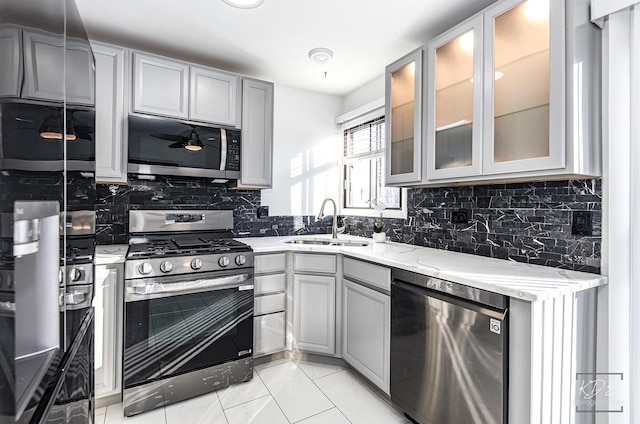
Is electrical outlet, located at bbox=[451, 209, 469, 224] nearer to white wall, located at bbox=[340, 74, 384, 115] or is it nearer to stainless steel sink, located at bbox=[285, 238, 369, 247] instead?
stainless steel sink, located at bbox=[285, 238, 369, 247]

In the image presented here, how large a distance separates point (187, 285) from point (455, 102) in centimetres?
201

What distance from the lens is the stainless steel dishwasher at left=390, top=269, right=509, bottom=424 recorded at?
139 centimetres

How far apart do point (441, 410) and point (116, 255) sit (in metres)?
2.06

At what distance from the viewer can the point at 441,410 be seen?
1.63 metres

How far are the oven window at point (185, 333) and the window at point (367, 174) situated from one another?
1.46m

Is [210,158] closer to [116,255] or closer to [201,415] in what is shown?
[116,255]

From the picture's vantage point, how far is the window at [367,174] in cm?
298

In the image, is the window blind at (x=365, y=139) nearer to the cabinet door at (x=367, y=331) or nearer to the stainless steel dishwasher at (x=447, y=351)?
the cabinet door at (x=367, y=331)

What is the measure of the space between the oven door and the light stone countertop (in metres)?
0.41

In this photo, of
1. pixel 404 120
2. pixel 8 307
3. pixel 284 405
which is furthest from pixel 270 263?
pixel 8 307

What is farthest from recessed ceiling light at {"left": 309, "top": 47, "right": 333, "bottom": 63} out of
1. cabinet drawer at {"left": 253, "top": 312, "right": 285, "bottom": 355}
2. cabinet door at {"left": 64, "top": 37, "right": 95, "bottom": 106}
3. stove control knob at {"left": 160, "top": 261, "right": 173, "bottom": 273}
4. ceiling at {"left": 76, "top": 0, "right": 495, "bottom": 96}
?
A: cabinet drawer at {"left": 253, "top": 312, "right": 285, "bottom": 355}

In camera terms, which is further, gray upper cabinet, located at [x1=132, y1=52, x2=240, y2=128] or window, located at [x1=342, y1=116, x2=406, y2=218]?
window, located at [x1=342, y1=116, x2=406, y2=218]
